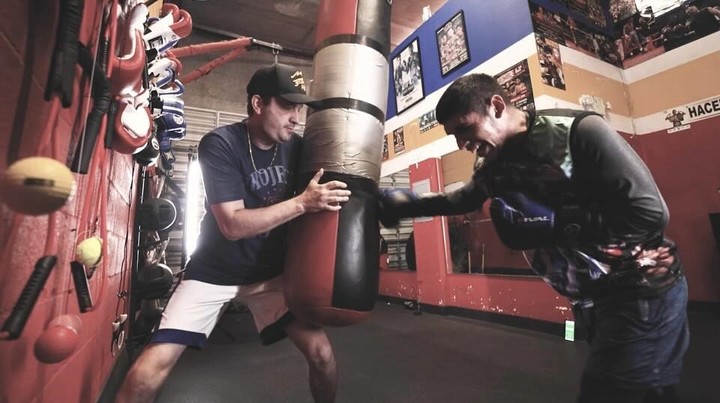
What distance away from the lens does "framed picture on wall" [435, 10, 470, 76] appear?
4.32 m

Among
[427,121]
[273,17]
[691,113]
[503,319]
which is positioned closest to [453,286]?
[503,319]

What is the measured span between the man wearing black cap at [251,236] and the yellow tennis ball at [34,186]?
0.84 meters

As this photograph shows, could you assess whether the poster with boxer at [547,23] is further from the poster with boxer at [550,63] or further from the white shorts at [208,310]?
the white shorts at [208,310]

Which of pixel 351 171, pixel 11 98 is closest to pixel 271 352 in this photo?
pixel 351 171

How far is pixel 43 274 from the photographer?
1.79ft

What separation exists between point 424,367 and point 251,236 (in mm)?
1835

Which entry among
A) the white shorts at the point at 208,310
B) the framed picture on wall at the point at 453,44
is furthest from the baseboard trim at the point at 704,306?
the white shorts at the point at 208,310

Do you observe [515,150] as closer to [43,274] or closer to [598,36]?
[43,274]

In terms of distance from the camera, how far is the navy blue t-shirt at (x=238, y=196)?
1494 millimetres

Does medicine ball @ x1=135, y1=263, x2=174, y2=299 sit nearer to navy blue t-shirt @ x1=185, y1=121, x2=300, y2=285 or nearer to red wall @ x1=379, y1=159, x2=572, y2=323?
navy blue t-shirt @ x1=185, y1=121, x2=300, y2=285

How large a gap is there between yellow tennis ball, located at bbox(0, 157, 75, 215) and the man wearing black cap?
0.84 m

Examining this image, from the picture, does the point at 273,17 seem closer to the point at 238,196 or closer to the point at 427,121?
the point at 427,121

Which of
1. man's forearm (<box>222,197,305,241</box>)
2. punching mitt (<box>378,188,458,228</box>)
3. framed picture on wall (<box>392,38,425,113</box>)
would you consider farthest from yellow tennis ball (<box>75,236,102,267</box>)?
framed picture on wall (<box>392,38,425,113</box>)

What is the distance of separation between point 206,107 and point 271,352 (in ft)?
17.6
